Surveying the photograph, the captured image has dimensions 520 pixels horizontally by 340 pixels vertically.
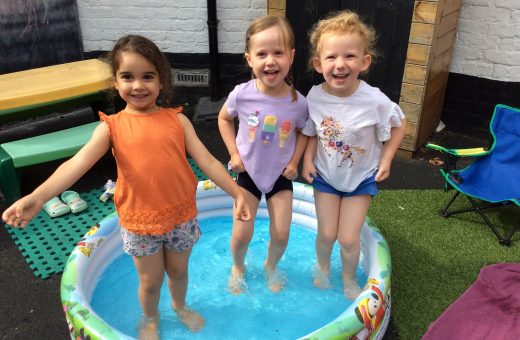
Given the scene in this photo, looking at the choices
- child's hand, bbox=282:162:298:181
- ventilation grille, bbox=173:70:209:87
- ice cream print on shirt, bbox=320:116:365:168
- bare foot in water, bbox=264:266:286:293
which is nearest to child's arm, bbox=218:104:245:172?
child's hand, bbox=282:162:298:181

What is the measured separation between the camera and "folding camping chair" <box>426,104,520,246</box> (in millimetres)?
3682

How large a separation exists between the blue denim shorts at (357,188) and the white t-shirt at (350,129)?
0.10ft

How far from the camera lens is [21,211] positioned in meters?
1.86

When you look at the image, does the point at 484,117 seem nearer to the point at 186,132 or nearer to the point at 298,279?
the point at 298,279

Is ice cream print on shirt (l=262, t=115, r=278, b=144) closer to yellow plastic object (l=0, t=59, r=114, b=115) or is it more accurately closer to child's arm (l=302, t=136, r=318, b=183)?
child's arm (l=302, t=136, r=318, b=183)

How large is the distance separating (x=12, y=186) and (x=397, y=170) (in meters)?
3.37

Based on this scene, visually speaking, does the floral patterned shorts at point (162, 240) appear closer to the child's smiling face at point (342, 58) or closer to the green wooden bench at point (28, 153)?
the child's smiling face at point (342, 58)

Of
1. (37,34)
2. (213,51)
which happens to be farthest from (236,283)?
(37,34)

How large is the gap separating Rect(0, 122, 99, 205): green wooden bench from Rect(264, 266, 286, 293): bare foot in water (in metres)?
2.02

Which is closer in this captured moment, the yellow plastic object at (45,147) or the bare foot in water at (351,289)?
the bare foot in water at (351,289)

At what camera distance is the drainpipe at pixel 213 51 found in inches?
224

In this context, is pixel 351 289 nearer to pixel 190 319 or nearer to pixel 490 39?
pixel 190 319

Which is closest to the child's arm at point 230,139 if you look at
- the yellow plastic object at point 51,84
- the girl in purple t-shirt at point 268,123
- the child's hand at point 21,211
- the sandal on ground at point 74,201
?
the girl in purple t-shirt at point 268,123

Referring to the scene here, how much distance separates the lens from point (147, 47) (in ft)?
6.89
